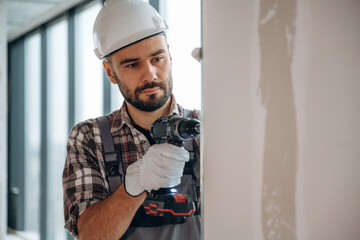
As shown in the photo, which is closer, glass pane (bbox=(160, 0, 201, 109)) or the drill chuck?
the drill chuck

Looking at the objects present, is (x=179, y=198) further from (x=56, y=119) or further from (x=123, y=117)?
(x=56, y=119)

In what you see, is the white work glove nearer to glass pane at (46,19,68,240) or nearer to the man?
the man

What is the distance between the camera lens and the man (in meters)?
1.04

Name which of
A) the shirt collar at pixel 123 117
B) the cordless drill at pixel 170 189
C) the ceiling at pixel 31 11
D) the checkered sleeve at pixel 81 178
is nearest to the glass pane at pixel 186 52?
the shirt collar at pixel 123 117

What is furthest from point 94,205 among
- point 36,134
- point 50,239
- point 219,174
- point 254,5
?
point 36,134

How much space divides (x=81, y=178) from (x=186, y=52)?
3.30 ft

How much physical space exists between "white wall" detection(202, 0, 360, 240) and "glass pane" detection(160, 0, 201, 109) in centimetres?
135

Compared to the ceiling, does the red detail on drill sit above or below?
below

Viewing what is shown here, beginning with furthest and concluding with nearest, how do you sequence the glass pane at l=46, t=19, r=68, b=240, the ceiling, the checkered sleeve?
the glass pane at l=46, t=19, r=68, b=240, the ceiling, the checkered sleeve

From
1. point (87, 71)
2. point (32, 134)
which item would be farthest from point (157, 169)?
point (32, 134)

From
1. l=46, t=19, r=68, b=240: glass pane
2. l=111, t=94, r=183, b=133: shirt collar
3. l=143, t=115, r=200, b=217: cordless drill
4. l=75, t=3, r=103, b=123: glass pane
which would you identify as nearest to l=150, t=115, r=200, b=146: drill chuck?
l=143, t=115, r=200, b=217: cordless drill

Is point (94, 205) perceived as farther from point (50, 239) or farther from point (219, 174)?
point (50, 239)

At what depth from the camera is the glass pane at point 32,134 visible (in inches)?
157

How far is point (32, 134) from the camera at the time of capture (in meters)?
4.20
